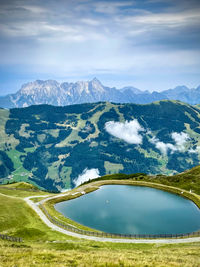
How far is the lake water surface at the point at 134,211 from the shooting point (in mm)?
103625

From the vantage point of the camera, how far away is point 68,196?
160000 millimetres

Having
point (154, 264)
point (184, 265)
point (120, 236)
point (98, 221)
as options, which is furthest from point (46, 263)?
point (98, 221)

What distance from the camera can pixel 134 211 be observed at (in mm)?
128750

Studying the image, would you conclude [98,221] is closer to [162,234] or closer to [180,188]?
[162,234]

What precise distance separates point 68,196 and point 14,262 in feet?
417

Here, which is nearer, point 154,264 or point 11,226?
point 154,264

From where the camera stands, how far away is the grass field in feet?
124

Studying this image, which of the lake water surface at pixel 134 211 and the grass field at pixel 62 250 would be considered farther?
the lake water surface at pixel 134 211

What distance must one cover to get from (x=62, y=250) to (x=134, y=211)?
3218 inches

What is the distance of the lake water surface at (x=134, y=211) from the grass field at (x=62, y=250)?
2382cm

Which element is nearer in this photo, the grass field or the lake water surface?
the grass field

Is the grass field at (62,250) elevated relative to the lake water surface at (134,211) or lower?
lower

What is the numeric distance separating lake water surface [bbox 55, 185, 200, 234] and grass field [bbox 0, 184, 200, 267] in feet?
78.1

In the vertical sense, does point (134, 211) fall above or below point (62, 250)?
above
